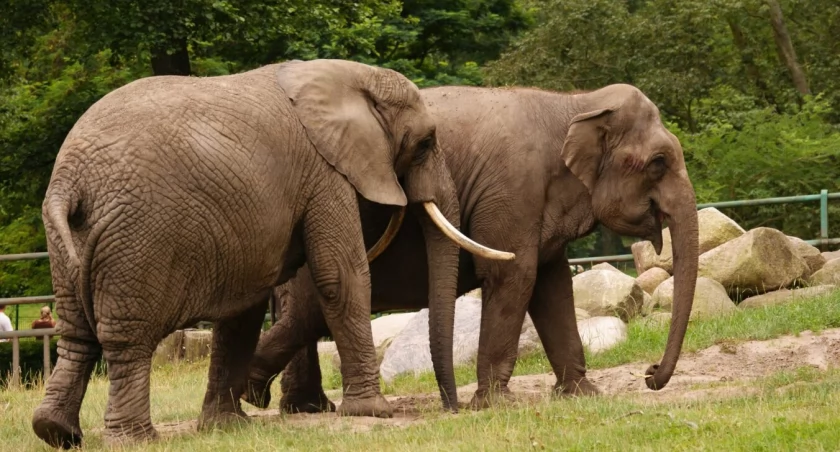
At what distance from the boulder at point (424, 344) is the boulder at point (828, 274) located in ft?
13.9

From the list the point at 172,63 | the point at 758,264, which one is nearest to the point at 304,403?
the point at 758,264

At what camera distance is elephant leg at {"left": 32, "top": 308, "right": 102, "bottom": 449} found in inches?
370

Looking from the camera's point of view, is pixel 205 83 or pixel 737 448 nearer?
pixel 737 448

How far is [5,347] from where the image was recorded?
19500 mm

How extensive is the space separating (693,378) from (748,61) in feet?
78.2

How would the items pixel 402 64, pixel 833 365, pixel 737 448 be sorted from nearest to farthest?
pixel 737 448 < pixel 833 365 < pixel 402 64

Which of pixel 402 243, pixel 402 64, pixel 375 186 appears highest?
pixel 375 186

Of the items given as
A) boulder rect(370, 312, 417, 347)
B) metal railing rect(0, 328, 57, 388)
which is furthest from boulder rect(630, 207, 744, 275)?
metal railing rect(0, 328, 57, 388)

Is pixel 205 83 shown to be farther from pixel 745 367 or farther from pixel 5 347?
pixel 5 347

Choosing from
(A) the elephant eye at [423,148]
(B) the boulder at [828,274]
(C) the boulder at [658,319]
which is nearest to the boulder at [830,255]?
(B) the boulder at [828,274]

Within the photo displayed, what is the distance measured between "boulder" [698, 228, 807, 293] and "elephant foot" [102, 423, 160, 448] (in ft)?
31.2

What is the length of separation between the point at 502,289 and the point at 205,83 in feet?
10.2

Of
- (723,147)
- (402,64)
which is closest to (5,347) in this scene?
(402,64)

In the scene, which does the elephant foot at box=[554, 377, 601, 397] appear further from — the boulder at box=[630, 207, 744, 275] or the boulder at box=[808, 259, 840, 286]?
the boulder at box=[630, 207, 744, 275]
